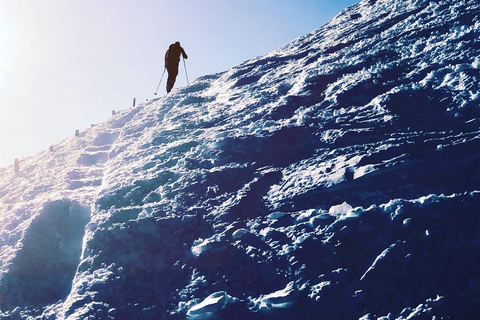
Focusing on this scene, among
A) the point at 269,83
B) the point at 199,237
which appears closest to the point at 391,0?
the point at 269,83

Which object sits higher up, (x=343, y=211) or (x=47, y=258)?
(x=47, y=258)

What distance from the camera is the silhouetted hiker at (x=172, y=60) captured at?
1756cm

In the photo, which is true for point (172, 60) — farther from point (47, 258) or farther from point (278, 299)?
point (278, 299)

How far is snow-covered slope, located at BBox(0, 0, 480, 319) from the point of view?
16.2 feet

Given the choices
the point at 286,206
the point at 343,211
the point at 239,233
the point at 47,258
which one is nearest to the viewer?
the point at 343,211

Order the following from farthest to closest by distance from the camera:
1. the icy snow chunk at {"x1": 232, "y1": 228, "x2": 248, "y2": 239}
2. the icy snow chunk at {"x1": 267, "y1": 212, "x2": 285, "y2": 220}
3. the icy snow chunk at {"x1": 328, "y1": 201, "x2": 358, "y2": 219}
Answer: the icy snow chunk at {"x1": 267, "y1": 212, "x2": 285, "y2": 220}, the icy snow chunk at {"x1": 232, "y1": 228, "x2": 248, "y2": 239}, the icy snow chunk at {"x1": 328, "y1": 201, "x2": 358, "y2": 219}

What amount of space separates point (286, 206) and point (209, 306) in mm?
2205

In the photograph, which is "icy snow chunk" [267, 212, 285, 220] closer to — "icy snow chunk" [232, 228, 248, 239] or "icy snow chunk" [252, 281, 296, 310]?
"icy snow chunk" [232, 228, 248, 239]

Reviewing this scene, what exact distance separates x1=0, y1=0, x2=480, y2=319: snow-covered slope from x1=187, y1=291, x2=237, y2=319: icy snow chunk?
2 centimetres

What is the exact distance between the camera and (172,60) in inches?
693

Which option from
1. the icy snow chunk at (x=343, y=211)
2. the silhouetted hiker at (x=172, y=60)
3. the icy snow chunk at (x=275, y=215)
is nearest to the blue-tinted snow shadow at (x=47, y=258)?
the icy snow chunk at (x=275, y=215)

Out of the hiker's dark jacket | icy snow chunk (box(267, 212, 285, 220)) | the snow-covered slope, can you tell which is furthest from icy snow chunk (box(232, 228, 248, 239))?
the hiker's dark jacket

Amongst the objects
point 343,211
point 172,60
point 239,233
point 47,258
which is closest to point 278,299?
point 239,233

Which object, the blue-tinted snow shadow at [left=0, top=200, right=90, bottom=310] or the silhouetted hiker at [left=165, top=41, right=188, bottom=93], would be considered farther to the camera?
the silhouetted hiker at [left=165, top=41, right=188, bottom=93]
